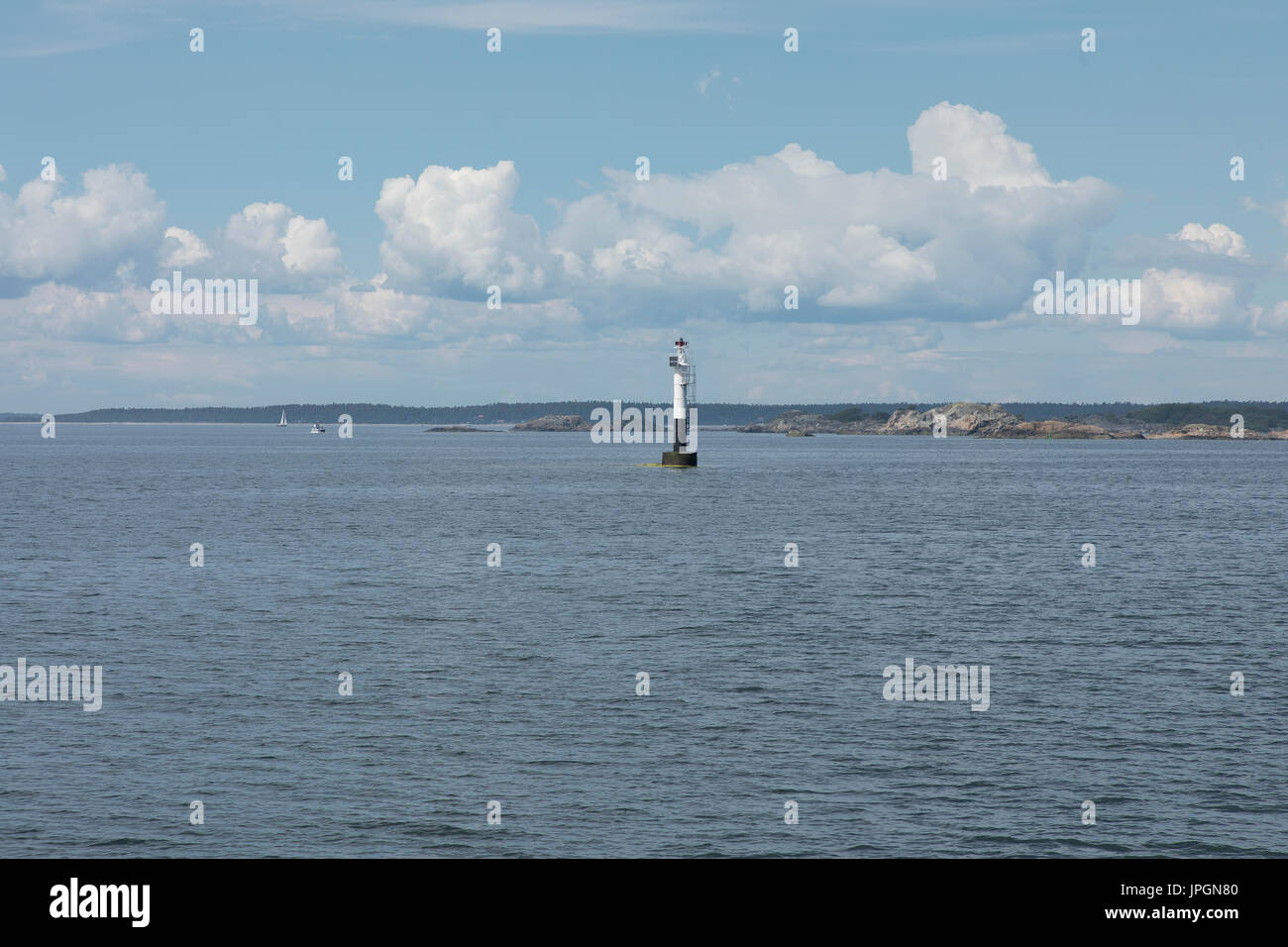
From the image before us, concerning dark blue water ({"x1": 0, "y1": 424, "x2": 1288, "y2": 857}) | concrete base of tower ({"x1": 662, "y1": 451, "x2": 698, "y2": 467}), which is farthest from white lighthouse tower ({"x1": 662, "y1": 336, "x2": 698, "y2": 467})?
dark blue water ({"x1": 0, "y1": 424, "x2": 1288, "y2": 857})

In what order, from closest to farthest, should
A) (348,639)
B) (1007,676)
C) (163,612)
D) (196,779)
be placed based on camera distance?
(196,779)
(1007,676)
(348,639)
(163,612)

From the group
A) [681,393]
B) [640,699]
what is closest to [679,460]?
[681,393]

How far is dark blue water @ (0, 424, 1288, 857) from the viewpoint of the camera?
25594 millimetres

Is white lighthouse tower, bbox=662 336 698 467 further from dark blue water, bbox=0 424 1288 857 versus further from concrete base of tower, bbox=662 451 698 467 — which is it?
dark blue water, bbox=0 424 1288 857

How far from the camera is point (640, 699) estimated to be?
3669 cm

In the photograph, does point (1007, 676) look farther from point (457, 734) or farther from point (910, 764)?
point (457, 734)

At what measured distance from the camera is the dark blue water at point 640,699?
1008 inches

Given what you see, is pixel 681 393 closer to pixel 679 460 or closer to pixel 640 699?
pixel 679 460

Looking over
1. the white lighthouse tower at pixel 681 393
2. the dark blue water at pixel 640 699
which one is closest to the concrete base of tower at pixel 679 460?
the white lighthouse tower at pixel 681 393

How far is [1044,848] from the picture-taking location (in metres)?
24.3

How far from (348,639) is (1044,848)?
1183 inches

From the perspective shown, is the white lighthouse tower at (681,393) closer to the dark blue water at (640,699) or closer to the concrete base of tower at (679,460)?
the concrete base of tower at (679,460)
